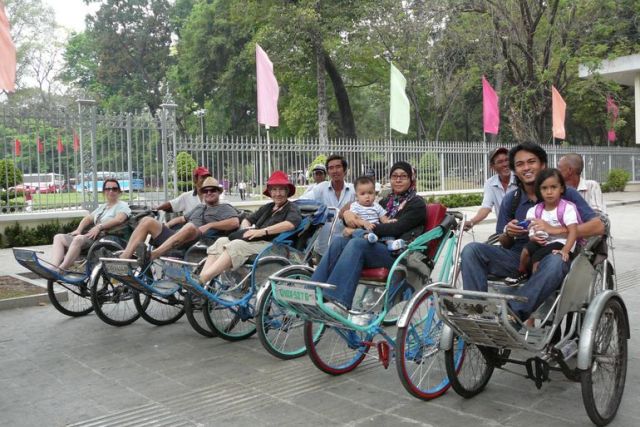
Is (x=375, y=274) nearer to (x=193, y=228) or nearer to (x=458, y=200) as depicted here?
(x=193, y=228)

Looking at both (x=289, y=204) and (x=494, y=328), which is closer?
(x=494, y=328)

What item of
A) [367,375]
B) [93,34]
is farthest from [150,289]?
[93,34]

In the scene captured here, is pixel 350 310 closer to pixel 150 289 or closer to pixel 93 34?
pixel 150 289

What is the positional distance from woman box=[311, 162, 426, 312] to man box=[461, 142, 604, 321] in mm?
712

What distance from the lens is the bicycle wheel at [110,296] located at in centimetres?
616

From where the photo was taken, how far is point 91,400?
14.2 ft

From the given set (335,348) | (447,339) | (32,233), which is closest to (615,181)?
(32,233)

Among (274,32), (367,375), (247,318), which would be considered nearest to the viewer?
(367,375)

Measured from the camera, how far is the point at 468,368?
4.20m

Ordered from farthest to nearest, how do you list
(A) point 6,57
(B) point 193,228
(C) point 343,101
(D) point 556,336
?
1. (C) point 343,101
2. (A) point 6,57
3. (B) point 193,228
4. (D) point 556,336

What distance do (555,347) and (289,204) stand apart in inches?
121

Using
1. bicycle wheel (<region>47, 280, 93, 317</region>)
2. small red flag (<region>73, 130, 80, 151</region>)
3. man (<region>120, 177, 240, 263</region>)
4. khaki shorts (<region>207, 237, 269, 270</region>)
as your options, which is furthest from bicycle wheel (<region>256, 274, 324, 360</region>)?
small red flag (<region>73, 130, 80, 151</region>)

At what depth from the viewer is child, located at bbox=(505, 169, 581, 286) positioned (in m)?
4.07

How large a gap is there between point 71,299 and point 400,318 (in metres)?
5.01
